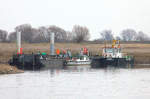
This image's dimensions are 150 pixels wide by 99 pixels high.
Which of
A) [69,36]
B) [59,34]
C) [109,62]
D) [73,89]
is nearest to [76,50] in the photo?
[109,62]

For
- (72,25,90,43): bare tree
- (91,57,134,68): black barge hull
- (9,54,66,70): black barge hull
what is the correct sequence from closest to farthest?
(9,54,66,70): black barge hull → (91,57,134,68): black barge hull → (72,25,90,43): bare tree

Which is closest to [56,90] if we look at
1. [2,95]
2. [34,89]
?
[34,89]

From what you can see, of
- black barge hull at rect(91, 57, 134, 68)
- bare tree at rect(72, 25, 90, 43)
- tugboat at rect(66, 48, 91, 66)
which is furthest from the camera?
bare tree at rect(72, 25, 90, 43)

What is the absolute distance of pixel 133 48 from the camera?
4879 inches

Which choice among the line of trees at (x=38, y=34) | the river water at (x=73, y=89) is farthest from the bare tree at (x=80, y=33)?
the river water at (x=73, y=89)

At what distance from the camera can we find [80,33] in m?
150

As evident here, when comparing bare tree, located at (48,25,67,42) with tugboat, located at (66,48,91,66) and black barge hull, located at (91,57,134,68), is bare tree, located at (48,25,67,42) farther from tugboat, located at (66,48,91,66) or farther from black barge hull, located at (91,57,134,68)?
black barge hull, located at (91,57,134,68)

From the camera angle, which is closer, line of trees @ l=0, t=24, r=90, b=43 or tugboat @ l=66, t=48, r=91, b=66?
tugboat @ l=66, t=48, r=91, b=66

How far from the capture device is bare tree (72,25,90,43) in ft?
485

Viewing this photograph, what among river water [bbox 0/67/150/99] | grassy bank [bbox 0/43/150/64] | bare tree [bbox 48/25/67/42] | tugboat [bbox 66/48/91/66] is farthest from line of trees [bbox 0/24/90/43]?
river water [bbox 0/67/150/99]

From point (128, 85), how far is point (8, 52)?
211ft

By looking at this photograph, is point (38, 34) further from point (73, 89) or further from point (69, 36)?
point (73, 89)

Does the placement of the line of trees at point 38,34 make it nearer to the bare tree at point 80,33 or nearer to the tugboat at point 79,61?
the bare tree at point 80,33

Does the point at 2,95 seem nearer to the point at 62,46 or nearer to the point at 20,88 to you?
the point at 20,88
